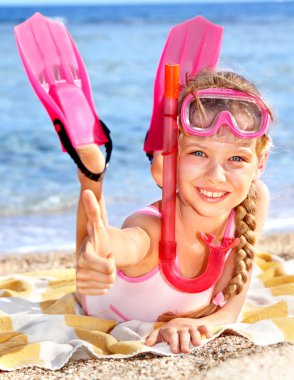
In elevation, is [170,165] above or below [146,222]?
above

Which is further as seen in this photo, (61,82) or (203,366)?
(61,82)

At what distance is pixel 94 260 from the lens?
7.06 ft

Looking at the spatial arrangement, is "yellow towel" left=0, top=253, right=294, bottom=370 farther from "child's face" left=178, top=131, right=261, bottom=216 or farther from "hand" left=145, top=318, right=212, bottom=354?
"child's face" left=178, top=131, right=261, bottom=216

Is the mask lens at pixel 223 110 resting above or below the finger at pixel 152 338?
above

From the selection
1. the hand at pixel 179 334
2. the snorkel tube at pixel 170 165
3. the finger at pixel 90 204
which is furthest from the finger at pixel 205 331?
the finger at pixel 90 204

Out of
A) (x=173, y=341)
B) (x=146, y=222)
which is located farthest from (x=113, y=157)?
(x=173, y=341)

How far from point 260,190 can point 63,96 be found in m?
0.92

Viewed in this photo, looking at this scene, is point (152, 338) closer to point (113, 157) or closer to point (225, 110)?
point (225, 110)

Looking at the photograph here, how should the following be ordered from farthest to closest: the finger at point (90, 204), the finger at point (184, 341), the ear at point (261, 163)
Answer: the ear at point (261, 163) → the finger at point (184, 341) → the finger at point (90, 204)

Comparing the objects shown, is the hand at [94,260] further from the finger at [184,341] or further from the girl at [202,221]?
the finger at [184,341]

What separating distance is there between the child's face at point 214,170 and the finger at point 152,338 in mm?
446

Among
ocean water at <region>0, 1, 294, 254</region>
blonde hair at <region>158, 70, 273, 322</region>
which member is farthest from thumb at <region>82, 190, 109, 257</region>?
ocean water at <region>0, 1, 294, 254</region>

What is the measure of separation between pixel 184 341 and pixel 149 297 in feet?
1.10

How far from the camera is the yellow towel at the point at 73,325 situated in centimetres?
265
